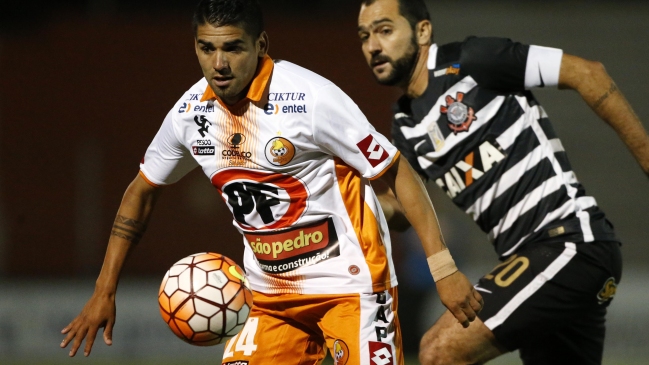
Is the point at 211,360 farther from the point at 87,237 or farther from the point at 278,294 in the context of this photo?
the point at 278,294

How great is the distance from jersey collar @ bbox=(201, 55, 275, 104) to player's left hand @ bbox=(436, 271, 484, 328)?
1.11 metres

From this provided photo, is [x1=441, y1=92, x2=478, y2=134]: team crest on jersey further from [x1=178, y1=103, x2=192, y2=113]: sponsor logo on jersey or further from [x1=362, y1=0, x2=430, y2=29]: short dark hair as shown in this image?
[x1=178, y1=103, x2=192, y2=113]: sponsor logo on jersey

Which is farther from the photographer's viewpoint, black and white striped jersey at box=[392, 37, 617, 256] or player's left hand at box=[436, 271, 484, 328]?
black and white striped jersey at box=[392, 37, 617, 256]

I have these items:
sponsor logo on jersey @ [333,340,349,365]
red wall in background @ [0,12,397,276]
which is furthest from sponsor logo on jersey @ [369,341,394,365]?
red wall in background @ [0,12,397,276]

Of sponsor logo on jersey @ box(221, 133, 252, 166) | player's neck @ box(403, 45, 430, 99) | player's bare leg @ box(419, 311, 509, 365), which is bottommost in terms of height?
player's bare leg @ box(419, 311, 509, 365)

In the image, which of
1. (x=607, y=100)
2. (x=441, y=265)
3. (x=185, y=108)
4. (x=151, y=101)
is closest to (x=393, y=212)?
(x=441, y=265)

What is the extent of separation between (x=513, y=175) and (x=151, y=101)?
26.4 ft

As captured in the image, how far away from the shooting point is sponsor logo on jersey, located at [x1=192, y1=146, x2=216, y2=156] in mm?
3945

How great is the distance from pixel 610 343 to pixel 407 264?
7.29ft

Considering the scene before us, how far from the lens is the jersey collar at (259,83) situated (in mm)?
3816

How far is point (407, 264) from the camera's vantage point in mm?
9484

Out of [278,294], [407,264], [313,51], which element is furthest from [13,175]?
[278,294]

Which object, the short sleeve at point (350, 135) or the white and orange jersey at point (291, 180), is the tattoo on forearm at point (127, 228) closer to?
the white and orange jersey at point (291, 180)

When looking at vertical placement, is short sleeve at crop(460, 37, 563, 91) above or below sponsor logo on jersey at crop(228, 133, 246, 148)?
above
